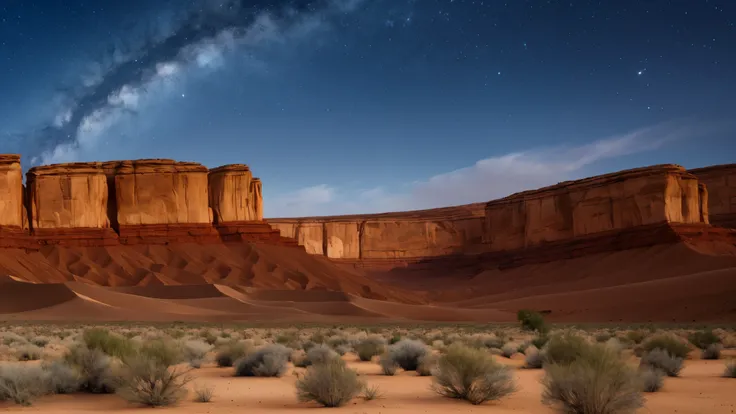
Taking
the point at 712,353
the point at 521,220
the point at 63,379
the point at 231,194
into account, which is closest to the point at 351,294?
the point at 231,194

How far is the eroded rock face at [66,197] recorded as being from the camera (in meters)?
60.9

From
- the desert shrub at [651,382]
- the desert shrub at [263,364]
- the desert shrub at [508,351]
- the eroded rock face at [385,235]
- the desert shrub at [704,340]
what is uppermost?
the eroded rock face at [385,235]

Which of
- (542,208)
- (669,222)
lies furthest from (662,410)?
(542,208)

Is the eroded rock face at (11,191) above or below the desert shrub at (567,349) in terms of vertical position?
above

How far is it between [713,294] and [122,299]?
35.2 meters

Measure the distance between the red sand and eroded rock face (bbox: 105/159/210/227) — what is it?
11.3 ft

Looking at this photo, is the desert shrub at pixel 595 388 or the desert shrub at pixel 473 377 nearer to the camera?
the desert shrub at pixel 595 388

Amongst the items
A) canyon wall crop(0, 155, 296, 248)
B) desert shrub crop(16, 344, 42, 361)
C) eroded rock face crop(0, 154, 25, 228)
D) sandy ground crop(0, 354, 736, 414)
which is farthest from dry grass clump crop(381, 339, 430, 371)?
eroded rock face crop(0, 154, 25, 228)

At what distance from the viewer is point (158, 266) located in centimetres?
5741

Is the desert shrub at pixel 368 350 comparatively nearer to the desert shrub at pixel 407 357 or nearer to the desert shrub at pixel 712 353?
the desert shrub at pixel 407 357

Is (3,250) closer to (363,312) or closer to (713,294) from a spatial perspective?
(363,312)

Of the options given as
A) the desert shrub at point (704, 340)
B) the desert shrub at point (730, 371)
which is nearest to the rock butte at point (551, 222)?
the desert shrub at point (704, 340)

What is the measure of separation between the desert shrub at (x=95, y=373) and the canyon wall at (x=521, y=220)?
5866 centimetres

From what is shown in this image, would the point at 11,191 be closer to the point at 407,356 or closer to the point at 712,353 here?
the point at 407,356
